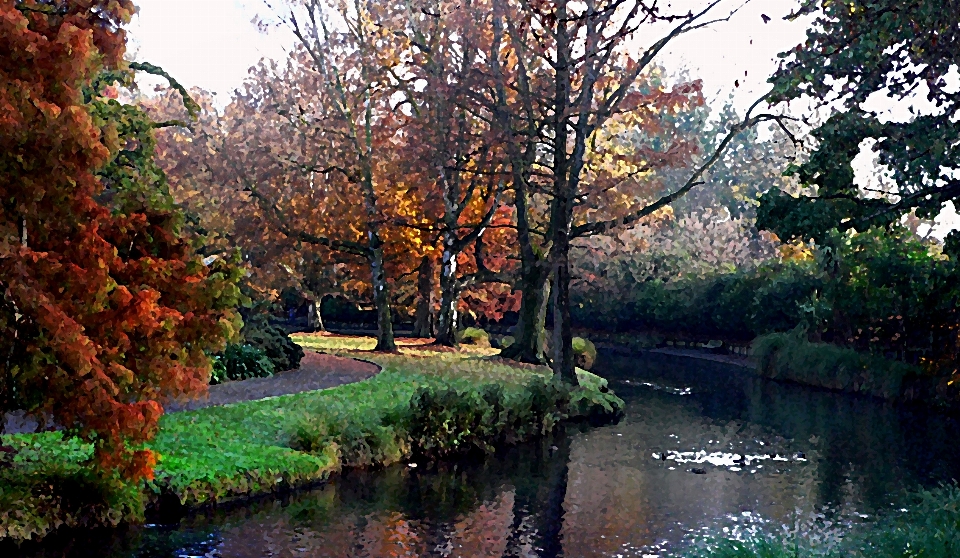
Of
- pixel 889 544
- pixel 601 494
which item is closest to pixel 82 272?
pixel 889 544

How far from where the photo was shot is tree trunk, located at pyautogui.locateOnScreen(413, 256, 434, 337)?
126ft

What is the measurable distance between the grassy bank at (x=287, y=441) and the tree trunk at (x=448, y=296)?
8758 mm

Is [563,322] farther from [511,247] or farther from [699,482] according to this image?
[511,247]

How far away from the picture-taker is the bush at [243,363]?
2172cm

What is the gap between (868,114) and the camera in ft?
52.8

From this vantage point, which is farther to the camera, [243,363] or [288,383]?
[243,363]

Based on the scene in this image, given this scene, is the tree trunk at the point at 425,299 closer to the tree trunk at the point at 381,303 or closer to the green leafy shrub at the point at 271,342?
the tree trunk at the point at 381,303

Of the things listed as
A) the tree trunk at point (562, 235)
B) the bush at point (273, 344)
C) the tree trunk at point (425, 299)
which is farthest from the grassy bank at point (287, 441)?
the tree trunk at point (425, 299)

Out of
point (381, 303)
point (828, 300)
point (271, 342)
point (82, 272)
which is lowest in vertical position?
point (271, 342)

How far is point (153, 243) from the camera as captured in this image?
10.7 meters

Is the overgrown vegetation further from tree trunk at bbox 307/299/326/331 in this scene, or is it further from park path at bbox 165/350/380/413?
tree trunk at bbox 307/299/326/331

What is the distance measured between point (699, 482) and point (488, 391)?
4.64 meters

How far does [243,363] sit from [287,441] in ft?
25.4

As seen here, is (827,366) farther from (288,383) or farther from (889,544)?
(889,544)
